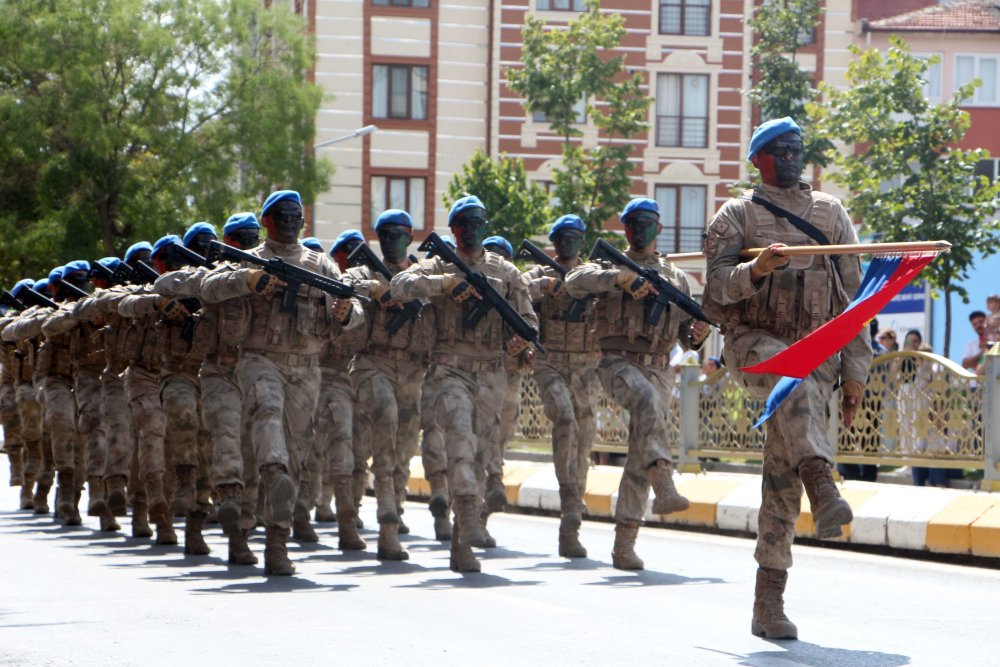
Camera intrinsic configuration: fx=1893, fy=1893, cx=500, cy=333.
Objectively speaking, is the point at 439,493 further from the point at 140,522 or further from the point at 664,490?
the point at 140,522

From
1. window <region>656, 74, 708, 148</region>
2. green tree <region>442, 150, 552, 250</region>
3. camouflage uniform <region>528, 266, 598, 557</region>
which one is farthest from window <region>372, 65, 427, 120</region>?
camouflage uniform <region>528, 266, 598, 557</region>

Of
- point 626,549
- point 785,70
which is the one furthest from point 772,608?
point 785,70

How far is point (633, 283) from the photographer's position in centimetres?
1189

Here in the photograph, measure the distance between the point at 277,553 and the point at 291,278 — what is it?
165 centimetres

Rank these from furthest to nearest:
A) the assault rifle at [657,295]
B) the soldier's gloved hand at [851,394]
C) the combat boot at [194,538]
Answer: the combat boot at [194,538]
the assault rifle at [657,295]
the soldier's gloved hand at [851,394]

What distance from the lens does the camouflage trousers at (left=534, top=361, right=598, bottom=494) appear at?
13.1m

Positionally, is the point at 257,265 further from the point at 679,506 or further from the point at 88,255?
the point at 88,255

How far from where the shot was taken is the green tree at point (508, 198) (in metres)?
38.0

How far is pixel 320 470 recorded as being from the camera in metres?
15.9

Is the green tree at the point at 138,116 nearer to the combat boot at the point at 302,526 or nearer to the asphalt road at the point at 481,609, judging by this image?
the combat boot at the point at 302,526

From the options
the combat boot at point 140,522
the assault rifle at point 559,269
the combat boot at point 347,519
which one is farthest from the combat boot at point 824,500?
the combat boot at point 140,522

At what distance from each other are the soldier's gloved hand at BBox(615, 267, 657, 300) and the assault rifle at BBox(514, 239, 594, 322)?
3.65ft

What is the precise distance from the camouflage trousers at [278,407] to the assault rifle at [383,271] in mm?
1695

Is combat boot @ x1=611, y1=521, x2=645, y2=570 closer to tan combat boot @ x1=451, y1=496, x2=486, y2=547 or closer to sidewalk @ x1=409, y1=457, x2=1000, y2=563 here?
tan combat boot @ x1=451, y1=496, x2=486, y2=547
